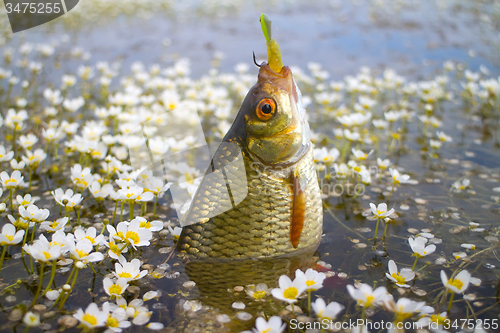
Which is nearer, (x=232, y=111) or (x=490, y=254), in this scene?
(x=490, y=254)

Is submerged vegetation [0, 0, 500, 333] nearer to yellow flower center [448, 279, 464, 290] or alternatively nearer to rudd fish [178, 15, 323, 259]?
yellow flower center [448, 279, 464, 290]

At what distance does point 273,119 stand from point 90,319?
5.88 feet

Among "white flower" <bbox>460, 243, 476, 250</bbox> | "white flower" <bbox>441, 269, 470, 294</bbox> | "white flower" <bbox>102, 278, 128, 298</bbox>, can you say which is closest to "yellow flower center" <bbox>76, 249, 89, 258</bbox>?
"white flower" <bbox>102, 278, 128, 298</bbox>

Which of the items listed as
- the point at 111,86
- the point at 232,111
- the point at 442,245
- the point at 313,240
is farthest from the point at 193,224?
the point at 111,86

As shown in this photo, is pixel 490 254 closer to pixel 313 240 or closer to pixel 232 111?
pixel 313 240

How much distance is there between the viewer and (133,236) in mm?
2889

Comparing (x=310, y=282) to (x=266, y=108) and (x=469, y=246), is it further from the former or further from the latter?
(x=469, y=246)

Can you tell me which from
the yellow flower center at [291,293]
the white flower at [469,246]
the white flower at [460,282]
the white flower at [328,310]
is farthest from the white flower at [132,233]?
the white flower at [469,246]

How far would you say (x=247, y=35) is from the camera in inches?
558

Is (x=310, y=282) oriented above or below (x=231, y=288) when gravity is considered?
above

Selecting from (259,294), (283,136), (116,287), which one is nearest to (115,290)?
Result: (116,287)

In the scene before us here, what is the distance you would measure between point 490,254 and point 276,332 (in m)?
2.50

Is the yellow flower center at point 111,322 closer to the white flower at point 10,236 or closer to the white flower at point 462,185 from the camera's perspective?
the white flower at point 10,236

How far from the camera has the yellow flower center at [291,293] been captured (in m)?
2.38
